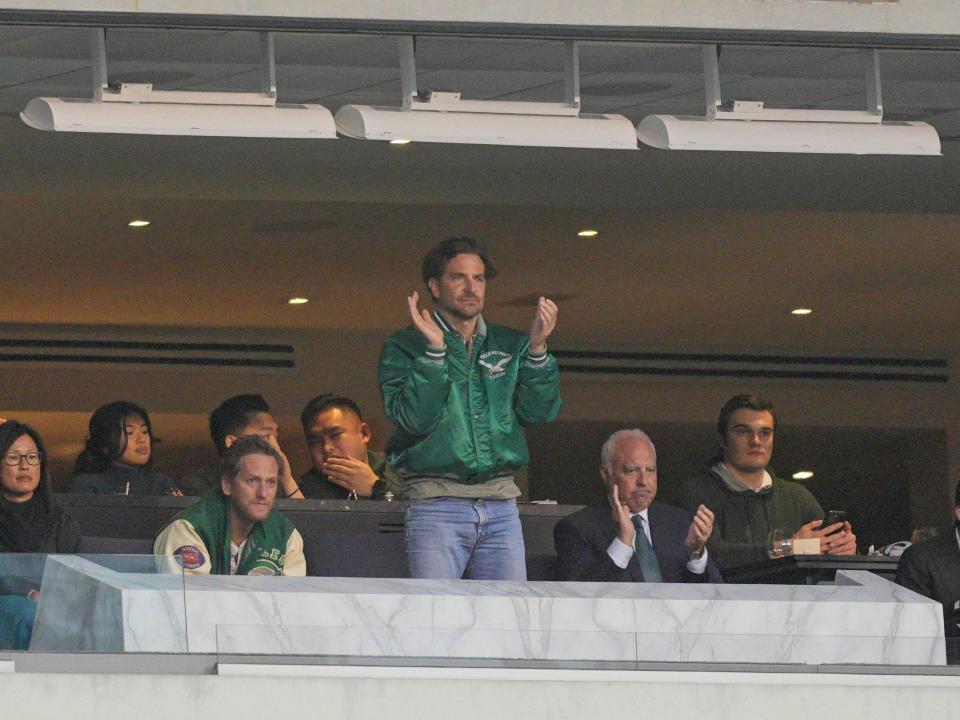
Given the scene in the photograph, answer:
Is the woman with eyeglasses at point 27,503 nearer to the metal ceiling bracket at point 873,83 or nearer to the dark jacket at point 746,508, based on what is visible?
the dark jacket at point 746,508

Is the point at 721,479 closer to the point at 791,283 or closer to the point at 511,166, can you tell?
the point at 511,166

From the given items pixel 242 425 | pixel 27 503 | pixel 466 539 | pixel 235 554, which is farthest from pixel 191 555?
pixel 242 425

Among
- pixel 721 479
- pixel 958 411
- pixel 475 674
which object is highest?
pixel 958 411

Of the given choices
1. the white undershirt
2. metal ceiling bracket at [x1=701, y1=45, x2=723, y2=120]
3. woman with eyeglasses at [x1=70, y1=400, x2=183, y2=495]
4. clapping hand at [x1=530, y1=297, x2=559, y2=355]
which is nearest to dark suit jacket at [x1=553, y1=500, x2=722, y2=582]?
clapping hand at [x1=530, y1=297, x2=559, y2=355]

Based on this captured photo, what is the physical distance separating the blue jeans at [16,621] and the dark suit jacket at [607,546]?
2095 millimetres

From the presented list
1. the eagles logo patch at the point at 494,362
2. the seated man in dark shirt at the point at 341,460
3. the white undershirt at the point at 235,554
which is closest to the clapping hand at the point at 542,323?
the eagles logo patch at the point at 494,362

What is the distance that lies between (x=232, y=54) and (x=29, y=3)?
97 cm

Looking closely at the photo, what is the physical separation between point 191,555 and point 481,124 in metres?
1.70

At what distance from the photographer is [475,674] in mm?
4621

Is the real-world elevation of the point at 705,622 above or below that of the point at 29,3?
below

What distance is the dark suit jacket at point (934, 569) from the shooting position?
605 cm

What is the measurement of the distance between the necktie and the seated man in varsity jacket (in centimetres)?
113

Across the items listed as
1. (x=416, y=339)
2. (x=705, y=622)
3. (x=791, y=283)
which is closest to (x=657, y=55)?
(x=416, y=339)

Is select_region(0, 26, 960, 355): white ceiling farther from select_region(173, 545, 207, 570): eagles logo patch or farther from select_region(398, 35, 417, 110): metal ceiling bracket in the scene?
select_region(173, 545, 207, 570): eagles logo patch
